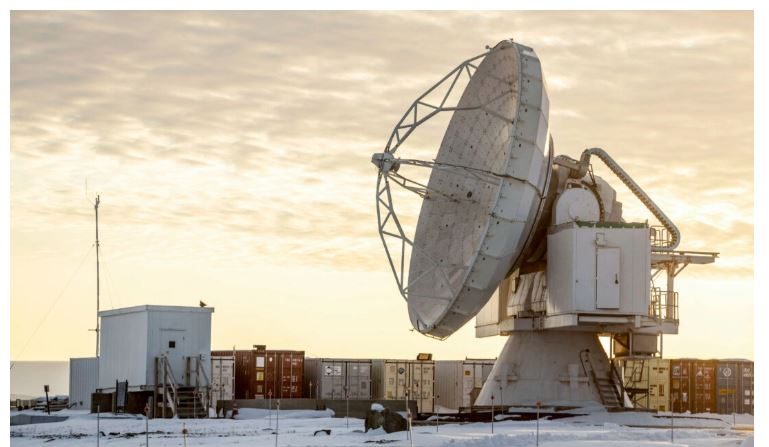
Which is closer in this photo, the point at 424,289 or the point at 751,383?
the point at 424,289

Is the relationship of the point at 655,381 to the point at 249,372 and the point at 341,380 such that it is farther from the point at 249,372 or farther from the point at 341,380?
the point at 249,372

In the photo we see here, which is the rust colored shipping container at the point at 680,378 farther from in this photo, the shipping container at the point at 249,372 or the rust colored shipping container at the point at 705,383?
the shipping container at the point at 249,372

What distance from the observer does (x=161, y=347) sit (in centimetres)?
5222

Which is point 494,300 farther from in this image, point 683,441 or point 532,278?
point 683,441

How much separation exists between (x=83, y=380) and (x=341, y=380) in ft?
40.4

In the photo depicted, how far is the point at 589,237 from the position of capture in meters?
45.0

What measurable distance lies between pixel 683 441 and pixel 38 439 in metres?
18.5

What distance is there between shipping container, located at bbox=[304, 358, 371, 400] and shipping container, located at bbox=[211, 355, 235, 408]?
425 centimetres

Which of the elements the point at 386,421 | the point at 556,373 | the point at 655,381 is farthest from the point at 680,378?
the point at 386,421

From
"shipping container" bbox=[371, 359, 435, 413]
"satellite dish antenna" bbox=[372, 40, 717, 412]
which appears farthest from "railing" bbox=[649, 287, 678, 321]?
"shipping container" bbox=[371, 359, 435, 413]

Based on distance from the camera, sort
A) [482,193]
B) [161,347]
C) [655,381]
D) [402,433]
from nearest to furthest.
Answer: [402,433] < [482,193] < [161,347] < [655,381]

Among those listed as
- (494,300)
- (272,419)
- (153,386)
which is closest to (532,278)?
(494,300)

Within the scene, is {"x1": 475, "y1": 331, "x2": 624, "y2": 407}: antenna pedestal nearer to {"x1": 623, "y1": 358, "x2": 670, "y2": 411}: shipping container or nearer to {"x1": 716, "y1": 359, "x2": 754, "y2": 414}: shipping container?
{"x1": 623, "y1": 358, "x2": 670, "y2": 411}: shipping container

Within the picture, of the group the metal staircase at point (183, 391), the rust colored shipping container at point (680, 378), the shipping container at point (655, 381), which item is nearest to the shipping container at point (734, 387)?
the rust colored shipping container at point (680, 378)
